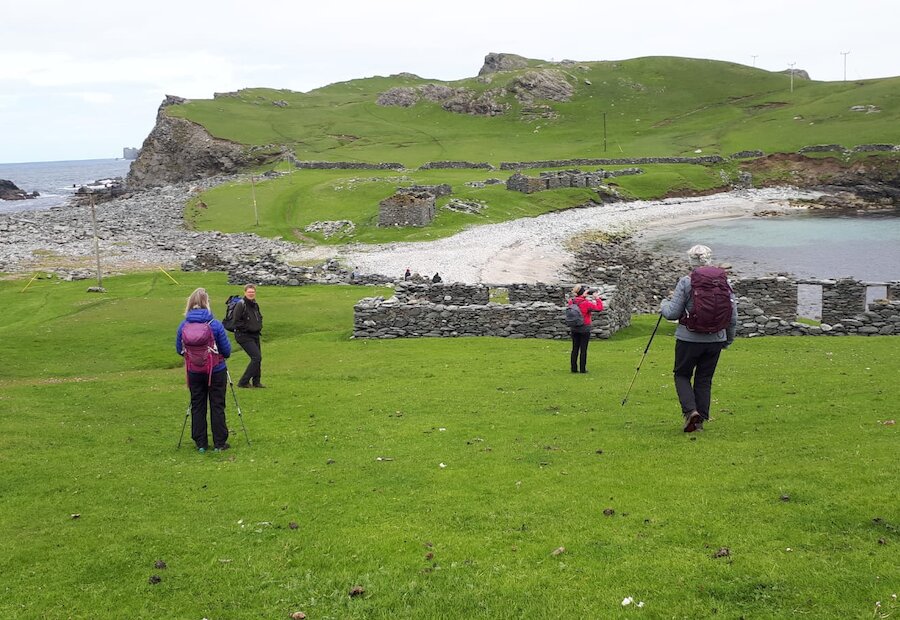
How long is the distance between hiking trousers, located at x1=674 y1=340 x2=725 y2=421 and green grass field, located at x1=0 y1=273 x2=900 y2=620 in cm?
68

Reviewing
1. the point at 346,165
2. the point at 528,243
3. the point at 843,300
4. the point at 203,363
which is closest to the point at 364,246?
the point at 528,243

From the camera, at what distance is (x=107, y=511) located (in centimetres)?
1224

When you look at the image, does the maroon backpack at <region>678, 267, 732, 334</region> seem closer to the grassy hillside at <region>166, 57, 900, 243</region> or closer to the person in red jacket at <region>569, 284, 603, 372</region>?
the person in red jacket at <region>569, 284, 603, 372</region>

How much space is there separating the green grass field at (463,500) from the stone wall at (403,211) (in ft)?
195

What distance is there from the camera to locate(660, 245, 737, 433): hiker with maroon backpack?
47.6ft

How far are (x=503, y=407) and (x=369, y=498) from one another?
7.57 m

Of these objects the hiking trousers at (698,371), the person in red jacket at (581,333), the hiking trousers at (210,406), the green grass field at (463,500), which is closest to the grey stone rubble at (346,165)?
the person in red jacket at (581,333)

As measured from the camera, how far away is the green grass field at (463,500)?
891 centimetres

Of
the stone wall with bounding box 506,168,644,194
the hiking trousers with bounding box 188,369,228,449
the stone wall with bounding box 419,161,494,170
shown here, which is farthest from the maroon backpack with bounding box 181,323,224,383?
the stone wall with bounding box 419,161,494,170

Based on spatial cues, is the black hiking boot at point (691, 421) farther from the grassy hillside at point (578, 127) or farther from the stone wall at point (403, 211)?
the grassy hillside at point (578, 127)

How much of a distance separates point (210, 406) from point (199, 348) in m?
1.29

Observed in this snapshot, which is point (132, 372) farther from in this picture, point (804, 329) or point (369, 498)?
point (804, 329)

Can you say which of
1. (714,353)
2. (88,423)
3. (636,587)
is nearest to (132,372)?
(88,423)

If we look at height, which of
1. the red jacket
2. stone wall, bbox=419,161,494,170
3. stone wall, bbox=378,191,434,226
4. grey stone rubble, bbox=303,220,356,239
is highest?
stone wall, bbox=419,161,494,170
